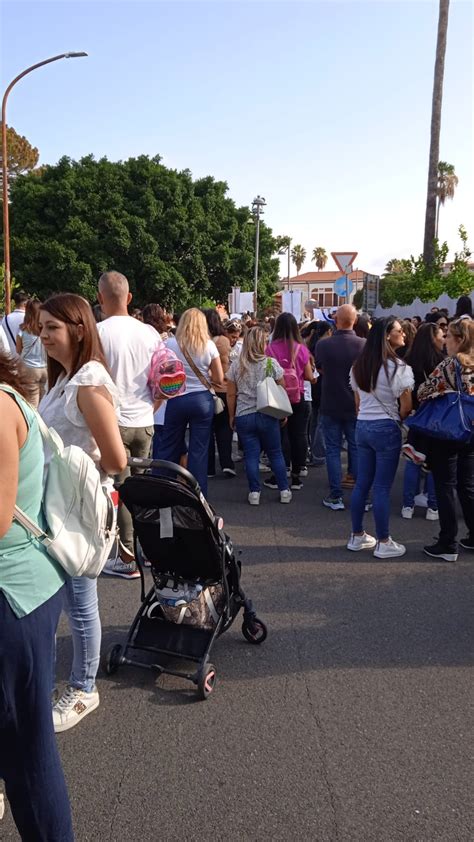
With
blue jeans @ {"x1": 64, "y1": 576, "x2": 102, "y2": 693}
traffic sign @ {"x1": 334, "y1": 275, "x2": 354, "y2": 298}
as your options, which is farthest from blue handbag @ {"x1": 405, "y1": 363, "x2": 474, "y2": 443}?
traffic sign @ {"x1": 334, "y1": 275, "x2": 354, "y2": 298}

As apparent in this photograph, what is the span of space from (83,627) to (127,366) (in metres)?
2.15

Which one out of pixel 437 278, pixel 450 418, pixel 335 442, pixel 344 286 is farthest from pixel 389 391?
pixel 437 278

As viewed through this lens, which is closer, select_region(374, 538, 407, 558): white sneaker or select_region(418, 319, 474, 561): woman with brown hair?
select_region(418, 319, 474, 561): woman with brown hair

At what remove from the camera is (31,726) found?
1860mm

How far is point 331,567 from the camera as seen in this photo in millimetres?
5102

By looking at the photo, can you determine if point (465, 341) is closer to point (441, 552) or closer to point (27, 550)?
point (441, 552)

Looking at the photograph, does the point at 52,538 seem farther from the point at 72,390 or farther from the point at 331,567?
the point at 331,567

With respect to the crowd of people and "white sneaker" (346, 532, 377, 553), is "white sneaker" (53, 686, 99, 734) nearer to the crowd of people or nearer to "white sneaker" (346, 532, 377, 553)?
the crowd of people

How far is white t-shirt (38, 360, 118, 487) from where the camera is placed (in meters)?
2.93

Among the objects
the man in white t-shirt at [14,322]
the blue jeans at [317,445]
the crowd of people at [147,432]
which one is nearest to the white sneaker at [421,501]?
the crowd of people at [147,432]

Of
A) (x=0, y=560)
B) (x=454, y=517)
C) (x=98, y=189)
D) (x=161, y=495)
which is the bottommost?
(x=454, y=517)

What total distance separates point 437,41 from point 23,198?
24.8m

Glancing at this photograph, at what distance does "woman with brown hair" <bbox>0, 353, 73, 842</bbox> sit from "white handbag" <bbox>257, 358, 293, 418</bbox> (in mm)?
4653

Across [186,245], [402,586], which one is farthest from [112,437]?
[186,245]
